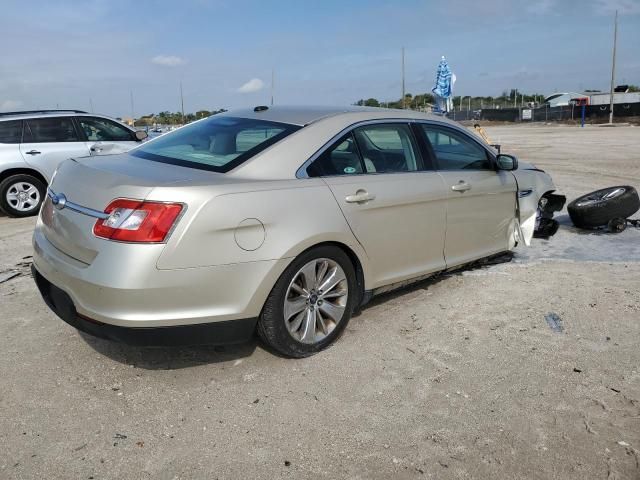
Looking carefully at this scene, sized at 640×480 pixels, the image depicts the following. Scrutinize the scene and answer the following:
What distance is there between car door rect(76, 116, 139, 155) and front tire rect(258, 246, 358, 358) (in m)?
6.65

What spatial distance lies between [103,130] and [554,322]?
8110 mm

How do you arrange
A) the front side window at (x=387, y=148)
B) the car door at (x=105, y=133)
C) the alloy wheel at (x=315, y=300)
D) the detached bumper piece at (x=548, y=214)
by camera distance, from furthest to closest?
the car door at (x=105, y=133) < the detached bumper piece at (x=548, y=214) < the front side window at (x=387, y=148) < the alloy wheel at (x=315, y=300)

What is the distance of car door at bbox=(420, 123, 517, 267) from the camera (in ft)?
14.9

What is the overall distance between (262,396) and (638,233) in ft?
→ 17.8

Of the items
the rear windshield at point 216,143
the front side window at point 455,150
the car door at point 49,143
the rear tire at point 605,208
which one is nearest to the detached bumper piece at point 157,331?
the rear windshield at point 216,143

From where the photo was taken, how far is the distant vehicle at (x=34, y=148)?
8.84 meters

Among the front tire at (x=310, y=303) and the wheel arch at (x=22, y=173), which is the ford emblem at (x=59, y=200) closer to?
the front tire at (x=310, y=303)

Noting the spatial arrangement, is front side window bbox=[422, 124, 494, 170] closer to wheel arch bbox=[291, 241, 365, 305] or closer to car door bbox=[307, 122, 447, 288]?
car door bbox=[307, 122, 447, 288]

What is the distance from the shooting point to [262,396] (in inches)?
126

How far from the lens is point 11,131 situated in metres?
8.89

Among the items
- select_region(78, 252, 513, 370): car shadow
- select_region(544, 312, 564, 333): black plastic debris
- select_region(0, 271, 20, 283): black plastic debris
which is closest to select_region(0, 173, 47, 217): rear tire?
select_region(0, 271, 20, 283): black plastic debris

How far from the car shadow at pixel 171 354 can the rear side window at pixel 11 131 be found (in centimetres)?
635

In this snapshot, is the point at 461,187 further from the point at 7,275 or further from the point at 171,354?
the point at 7,275

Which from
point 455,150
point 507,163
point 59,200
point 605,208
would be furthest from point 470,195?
point 59,200
